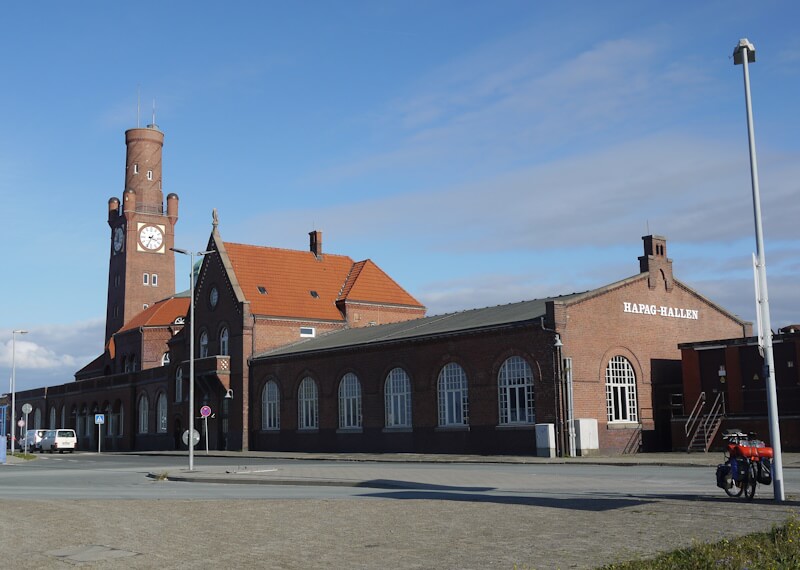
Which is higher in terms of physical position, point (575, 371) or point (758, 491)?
point (575, 371)

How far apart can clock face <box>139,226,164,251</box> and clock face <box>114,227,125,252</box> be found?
6.30ft

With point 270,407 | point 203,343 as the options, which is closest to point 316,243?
point 203,343

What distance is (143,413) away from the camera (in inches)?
2766

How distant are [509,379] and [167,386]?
109ft

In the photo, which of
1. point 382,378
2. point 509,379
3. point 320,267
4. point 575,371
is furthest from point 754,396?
point 320,267

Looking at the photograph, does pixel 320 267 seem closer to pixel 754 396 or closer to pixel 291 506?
pixel 754 396

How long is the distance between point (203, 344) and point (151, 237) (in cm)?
3543

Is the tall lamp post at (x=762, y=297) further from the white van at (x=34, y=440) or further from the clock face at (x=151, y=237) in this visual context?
the clock face at (x=151, y=237)

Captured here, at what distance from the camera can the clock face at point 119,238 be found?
93.8 meters

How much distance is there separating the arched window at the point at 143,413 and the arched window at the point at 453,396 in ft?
108

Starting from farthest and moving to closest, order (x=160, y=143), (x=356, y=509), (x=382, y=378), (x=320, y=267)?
(x=160, y=143) → (x=320, y=267) → (x=382, y=378) → (x=356, y=509)

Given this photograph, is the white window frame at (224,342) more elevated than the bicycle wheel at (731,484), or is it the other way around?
the white window frame at (224,342)

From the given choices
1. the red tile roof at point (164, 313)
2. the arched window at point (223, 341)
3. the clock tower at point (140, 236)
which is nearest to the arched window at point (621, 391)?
the arched window at point (223, 341)

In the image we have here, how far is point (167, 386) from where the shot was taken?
6581 centimetres
